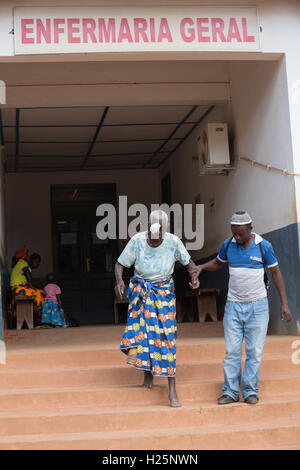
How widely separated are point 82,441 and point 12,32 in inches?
164

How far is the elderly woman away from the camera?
18.3 ft

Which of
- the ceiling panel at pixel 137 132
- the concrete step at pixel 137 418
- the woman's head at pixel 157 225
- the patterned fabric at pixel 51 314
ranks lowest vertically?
the concrete step at pixel 137 418

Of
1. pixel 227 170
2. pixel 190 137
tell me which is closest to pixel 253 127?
pixel 227 170

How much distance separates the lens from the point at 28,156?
12539 millimetres

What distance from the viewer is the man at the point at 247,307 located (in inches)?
219

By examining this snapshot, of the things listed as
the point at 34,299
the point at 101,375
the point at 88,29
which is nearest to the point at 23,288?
the point at 34,299

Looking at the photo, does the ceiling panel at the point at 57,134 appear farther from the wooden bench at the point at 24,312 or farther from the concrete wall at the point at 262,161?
the wooden bench at the point at 24,312

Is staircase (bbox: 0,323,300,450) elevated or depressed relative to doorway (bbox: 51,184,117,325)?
depressed

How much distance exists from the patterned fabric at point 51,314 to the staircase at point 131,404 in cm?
279

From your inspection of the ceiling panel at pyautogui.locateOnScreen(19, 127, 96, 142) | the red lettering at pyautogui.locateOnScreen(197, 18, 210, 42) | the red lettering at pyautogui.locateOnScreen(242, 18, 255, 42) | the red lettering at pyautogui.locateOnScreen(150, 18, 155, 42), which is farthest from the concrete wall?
the ceiling panel at pyautogui.locateOnScreen(19, 127, 96, 142)

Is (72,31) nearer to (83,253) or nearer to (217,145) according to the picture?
(217,145)

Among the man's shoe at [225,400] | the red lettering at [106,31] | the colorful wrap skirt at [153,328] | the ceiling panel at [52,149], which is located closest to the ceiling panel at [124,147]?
the ceiling panel at [52,149]

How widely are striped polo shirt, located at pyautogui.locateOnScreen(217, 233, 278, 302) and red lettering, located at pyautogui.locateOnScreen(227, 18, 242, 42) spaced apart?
251 cm

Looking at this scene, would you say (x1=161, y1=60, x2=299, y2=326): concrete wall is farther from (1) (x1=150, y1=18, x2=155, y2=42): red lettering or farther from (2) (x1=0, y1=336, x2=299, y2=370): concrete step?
(1) (x1=150, y1=18, x2=155, y2=42): red lettering
